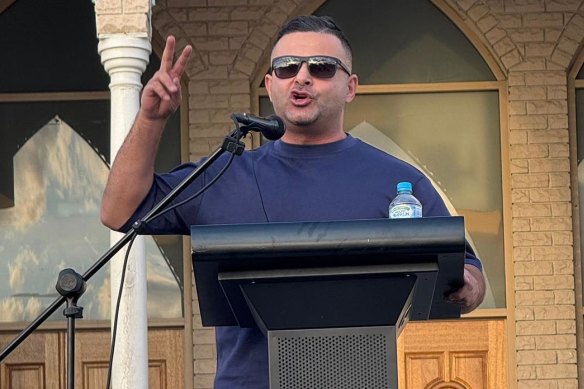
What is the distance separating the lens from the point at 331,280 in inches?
92.6

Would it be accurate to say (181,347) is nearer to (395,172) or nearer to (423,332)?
(423,332)

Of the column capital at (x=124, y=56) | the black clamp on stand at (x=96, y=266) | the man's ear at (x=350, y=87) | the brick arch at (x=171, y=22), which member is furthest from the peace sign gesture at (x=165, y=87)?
the brick arch at (x=171, y=22)

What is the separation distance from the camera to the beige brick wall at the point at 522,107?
8.71 metres

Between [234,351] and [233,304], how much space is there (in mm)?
418

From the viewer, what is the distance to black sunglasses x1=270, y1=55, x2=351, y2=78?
306cm

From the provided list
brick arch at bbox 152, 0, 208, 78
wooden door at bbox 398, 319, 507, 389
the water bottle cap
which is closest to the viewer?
the water bottle cap

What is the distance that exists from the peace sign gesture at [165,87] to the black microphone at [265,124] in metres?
0.15

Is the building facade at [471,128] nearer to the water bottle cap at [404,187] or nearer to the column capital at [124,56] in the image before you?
the column capital at [124,56]

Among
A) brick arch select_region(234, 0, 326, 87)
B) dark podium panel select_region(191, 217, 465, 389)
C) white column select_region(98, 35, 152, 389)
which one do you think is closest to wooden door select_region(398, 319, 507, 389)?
brick arch select_region(234, 0, 326, 87)

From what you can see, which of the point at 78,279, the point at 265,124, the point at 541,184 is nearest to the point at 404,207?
the point at 265,124

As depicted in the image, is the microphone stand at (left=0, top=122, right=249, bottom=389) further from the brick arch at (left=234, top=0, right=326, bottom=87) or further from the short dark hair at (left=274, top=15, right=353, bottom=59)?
the brick arch at (left=234, top=0, right=326, bottom=87)

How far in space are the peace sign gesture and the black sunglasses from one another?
314 mm

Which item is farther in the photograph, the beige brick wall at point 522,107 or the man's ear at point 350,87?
the beige brick wall at point 522,107

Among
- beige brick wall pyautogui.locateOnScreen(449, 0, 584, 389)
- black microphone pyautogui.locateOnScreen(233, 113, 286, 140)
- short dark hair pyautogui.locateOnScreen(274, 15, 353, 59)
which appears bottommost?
black microphone pyautogui.locateOnScreen(233, 113, 286, 140)
